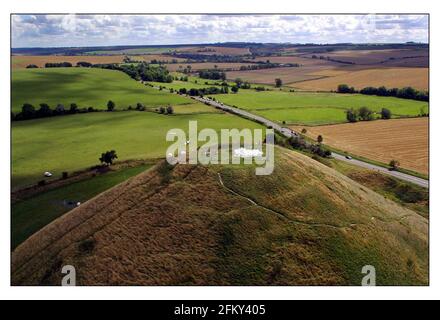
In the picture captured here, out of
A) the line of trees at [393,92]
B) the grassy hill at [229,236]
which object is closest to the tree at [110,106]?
the grassy hill at [229,236]

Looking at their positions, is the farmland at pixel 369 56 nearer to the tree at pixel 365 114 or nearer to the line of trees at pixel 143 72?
the tree at pixel 365 114

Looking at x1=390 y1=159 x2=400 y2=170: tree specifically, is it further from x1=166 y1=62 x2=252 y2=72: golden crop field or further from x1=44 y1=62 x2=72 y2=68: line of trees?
x1=44 y1=62 x2=72 y2=68: line of trees

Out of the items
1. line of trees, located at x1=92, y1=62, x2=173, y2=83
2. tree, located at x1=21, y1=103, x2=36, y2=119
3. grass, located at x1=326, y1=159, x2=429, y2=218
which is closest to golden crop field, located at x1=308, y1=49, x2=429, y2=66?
grass, located at x1=326, y1=159, x2=429, y2=218

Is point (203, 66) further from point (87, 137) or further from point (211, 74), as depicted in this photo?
point (87, 137)

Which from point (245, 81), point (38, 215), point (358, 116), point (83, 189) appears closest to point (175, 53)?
point (245, 81)

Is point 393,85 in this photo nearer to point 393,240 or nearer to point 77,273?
point 393,240

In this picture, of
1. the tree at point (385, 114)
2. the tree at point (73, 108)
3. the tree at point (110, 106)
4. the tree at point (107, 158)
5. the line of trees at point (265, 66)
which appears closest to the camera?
the tree at point (107, 158)
